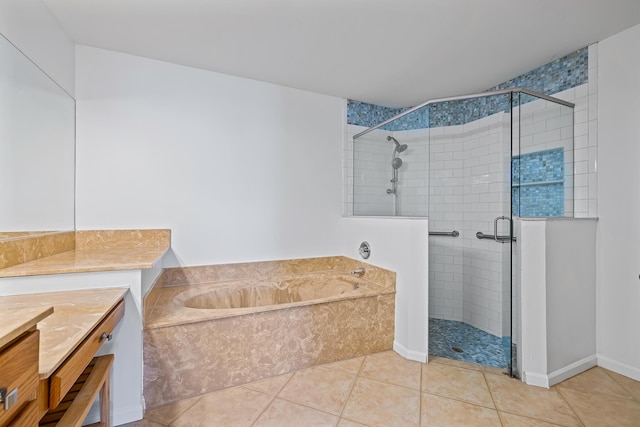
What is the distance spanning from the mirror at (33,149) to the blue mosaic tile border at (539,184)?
3035 mm

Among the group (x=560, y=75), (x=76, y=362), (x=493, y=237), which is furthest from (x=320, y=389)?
(x=560, y=75)

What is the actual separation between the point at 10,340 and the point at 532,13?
8.85 ft

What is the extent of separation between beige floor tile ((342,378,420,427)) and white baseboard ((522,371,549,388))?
28.7 inches

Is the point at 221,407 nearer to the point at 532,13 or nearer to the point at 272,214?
the point at 272,214

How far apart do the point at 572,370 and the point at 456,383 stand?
2.70 feet

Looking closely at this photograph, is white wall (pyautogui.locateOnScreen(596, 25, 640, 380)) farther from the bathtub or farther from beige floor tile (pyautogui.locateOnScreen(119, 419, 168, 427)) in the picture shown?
beige floor tile (pyautogui.locateOnScreen(119, 419, 168, 427))

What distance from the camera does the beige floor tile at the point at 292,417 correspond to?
1.46 metres

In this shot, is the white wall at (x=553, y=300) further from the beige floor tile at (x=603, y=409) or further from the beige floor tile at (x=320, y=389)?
the beige floor tile at (x=320, y=389)

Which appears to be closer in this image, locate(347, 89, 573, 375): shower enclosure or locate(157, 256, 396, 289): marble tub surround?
locate(347, 89, 573, 375): shower enclosure

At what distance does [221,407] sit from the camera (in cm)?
158

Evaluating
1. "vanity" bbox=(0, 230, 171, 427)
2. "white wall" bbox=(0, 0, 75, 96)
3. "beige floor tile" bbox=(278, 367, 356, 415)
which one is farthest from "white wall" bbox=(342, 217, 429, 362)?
"white wall" bbox=(0, 0, 75, 96)

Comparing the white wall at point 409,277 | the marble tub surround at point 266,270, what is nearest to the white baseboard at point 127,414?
the marble tub surround at point 266,270

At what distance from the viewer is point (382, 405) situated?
1599mm

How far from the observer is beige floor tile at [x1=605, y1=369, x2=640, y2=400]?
5.65 ft
